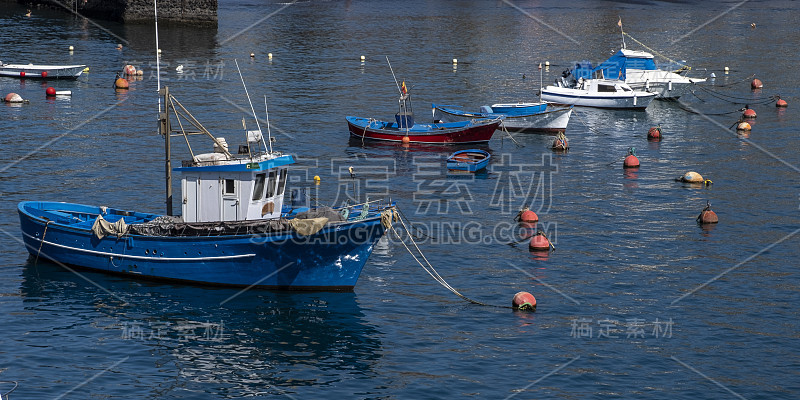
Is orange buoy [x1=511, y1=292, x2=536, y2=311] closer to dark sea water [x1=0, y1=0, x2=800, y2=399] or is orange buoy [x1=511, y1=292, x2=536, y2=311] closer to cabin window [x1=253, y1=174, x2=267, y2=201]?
dark sea water [x1=0, y1=0, x2=800, y2=399]

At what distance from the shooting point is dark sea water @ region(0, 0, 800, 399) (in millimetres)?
29531

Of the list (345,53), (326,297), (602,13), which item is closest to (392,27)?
(345,53)

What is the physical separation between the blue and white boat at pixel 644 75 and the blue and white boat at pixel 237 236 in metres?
51.0

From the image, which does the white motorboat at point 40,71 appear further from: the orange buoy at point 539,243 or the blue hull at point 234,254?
the orange buoy at point 539,243

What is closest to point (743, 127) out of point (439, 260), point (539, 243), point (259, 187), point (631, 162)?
point (631, 162)

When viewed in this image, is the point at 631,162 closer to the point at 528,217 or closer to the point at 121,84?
the point at 528,217

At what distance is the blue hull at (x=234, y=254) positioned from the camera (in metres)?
33.9

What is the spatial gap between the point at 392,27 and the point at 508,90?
42300 mm

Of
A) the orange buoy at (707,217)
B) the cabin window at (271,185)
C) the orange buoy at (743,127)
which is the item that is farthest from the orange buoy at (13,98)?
the orange buoy at (743,127)

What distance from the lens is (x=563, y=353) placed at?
31.0 meters

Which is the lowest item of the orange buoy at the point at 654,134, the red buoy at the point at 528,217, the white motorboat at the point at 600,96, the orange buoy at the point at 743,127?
the red buoy at the point at 528,217

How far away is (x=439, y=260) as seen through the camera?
39.8 metres

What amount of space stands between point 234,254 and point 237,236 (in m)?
0.88

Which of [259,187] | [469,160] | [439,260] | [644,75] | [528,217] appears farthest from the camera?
[644,75]
